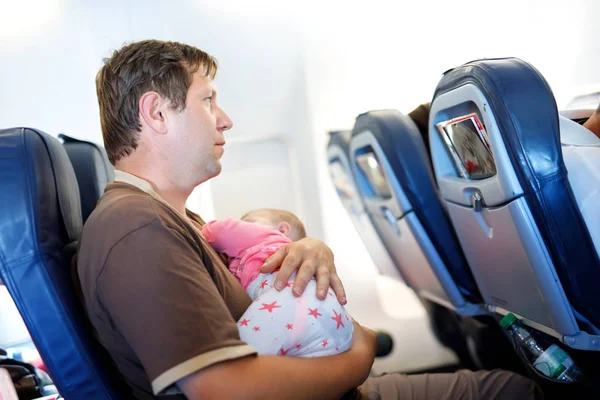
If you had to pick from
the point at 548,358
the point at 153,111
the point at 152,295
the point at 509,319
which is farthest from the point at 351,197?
the point at 152,295

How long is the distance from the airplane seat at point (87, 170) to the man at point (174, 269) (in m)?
0.26

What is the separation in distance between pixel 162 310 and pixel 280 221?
1233 mm

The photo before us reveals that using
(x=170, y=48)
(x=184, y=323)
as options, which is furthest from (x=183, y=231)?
(x=170, y=48)

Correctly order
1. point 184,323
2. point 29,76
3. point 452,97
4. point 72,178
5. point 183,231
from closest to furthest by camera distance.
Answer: point 184,323, point 183,231, point 72,178, point 452,97, point 29,76

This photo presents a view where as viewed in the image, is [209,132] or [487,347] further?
[487,347]

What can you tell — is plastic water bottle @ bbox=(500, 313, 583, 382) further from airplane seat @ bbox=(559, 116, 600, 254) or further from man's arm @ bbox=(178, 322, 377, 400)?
man's arm @ bbox=(178, 322, 377, 400)

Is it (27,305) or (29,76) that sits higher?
(29,76)

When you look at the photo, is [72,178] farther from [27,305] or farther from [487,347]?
[487,347]

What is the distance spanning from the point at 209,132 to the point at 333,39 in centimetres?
300

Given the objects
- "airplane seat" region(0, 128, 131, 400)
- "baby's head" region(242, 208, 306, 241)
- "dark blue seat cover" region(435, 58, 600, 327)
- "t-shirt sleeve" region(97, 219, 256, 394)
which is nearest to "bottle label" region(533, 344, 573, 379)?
"dark blue seat cover" region(435, 58, 600, 327)

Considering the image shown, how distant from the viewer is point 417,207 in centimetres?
243

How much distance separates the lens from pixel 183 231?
3.76ft

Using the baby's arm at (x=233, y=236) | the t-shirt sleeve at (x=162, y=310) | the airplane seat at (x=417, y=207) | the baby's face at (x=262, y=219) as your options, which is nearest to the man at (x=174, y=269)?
the t-shirt sleeve at (x=162, y=310)

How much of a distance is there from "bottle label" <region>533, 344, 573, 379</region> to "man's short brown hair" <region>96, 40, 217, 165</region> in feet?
4.78
